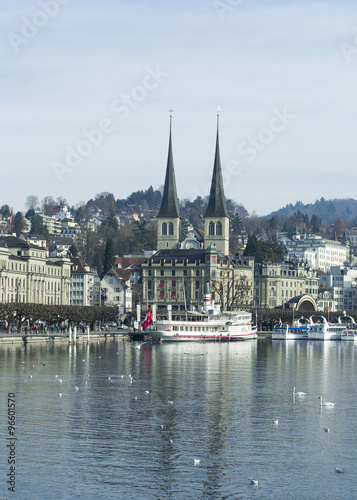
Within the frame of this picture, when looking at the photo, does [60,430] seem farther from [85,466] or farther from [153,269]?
[153,269]

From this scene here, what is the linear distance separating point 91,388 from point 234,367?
2123cm

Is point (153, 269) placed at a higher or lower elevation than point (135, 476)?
higher

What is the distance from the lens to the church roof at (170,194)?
603ft

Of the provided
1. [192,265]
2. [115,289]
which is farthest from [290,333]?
[115,289]

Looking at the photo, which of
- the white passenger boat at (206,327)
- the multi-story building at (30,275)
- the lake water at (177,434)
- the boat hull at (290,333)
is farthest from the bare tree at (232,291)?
the lake water at (177,434)

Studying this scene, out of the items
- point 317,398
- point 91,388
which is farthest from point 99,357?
point 317,398

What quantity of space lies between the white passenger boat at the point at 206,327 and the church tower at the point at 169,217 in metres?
48.0

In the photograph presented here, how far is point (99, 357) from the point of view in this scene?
80875mm

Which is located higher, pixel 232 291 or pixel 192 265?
pixel 192 265

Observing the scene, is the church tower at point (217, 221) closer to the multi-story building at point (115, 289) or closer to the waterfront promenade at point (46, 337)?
the multi-story building at point (115, 289)

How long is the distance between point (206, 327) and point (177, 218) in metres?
60.3

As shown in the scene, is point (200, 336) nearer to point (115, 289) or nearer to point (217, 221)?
point (115, 289)

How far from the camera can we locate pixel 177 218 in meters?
190

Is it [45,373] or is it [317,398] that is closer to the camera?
[317,398]
